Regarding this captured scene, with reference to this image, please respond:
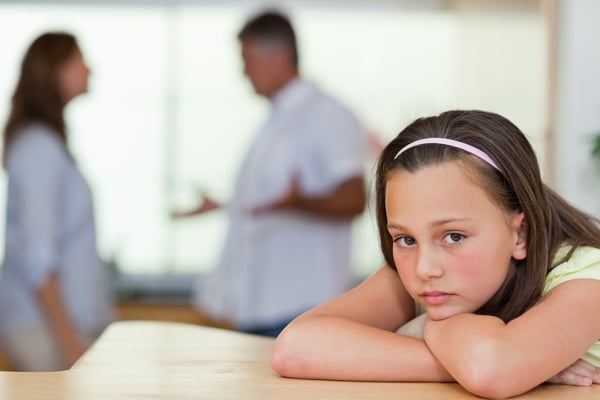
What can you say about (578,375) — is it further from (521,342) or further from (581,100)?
(581,100)

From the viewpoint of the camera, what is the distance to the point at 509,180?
155 centimetres

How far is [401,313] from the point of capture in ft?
5.84

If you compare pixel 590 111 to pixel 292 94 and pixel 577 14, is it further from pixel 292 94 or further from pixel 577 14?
pixel 292 94

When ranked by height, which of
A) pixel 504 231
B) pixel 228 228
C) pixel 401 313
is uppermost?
pixel 504 231

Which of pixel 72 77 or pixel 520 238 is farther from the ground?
pixel 72 77

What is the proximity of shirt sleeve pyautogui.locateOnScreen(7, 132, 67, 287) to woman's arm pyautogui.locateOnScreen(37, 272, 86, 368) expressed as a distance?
0.11 feet

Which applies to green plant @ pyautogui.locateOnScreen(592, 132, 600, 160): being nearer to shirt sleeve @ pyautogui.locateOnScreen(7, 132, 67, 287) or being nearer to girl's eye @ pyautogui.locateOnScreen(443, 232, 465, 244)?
girl's eye @ pyautogui.locateOnScreen(443, 232, 465, 244)

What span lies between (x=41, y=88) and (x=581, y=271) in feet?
8.11

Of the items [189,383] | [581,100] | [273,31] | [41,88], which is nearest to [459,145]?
[189,383]

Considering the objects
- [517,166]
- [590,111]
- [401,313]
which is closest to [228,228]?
[590,111]

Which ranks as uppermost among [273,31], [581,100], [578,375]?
[273,31]

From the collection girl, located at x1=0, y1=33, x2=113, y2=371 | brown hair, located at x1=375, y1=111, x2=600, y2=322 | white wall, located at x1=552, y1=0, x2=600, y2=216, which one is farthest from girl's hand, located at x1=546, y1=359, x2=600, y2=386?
girl, located at x1=0, y1=33, x2=113, y2=371

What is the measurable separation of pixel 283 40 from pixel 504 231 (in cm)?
219

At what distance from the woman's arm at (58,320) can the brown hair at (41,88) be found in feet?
1.47
